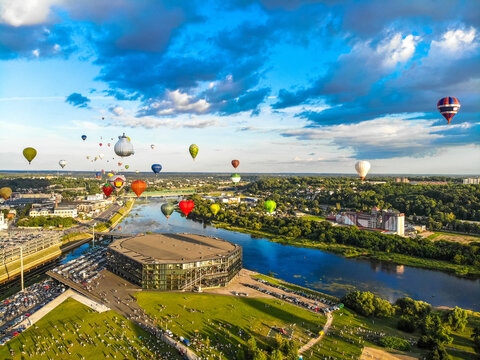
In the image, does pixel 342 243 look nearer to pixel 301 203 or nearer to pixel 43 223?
pixel 301 203

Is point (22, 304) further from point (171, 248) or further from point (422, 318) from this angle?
point (422, 318)

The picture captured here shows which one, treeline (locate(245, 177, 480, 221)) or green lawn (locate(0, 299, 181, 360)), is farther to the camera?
treeline (locate(245, 177, 480, 221))

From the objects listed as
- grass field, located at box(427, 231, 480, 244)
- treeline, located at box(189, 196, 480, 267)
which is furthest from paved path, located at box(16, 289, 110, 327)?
grass field, located at box(427, 231, 480, 244)

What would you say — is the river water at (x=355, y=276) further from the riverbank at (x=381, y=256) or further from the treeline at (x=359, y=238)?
the treeline at (x=359, y=238)

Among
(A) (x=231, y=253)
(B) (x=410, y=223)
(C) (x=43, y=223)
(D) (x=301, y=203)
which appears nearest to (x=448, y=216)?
(B) (x=410, y=223)

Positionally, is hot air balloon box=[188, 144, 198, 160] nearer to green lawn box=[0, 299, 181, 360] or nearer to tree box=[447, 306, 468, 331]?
green lawn box=[0, 299, 181, 360]

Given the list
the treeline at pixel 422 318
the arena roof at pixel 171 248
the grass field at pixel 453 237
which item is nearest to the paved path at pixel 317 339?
the treeline at pixel 422 318
